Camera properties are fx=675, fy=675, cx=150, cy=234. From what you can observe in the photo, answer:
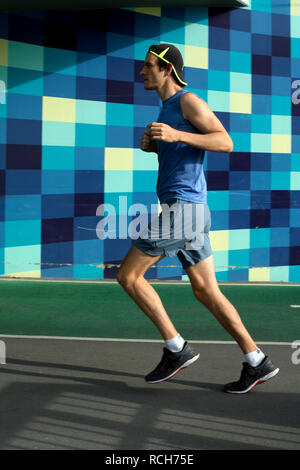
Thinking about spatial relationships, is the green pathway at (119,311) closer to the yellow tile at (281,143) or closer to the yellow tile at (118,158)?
the yellow tile at (118,158)

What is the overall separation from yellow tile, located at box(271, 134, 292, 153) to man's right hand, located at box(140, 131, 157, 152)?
4.59 meters

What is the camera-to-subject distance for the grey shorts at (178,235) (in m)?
4.01

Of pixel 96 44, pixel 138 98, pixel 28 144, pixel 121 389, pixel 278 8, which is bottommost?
pixel 121 389

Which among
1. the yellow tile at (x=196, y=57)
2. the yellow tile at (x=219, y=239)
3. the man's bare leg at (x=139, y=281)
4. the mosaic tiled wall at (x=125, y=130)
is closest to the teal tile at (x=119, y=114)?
the mosaic tiled wall at (x=125, y=130)

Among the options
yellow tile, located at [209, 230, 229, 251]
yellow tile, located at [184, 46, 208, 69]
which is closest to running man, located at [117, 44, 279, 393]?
yellow tile, located at [184, 46, 208, 69]

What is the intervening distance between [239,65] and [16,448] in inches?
255

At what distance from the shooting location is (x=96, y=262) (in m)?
8.38

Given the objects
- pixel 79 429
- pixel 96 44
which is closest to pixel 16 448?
pixel 79 429

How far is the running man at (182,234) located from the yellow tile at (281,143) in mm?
4538

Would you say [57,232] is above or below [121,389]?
above

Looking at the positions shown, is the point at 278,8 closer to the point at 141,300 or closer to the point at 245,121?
the point at 245,121

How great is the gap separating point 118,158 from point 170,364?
455 cm

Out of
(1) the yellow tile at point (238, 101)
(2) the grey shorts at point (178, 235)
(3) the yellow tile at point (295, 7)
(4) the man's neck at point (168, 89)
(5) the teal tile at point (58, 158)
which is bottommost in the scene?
(2) the grey shorts at point (178, 235)

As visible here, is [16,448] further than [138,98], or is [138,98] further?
[138,98]
